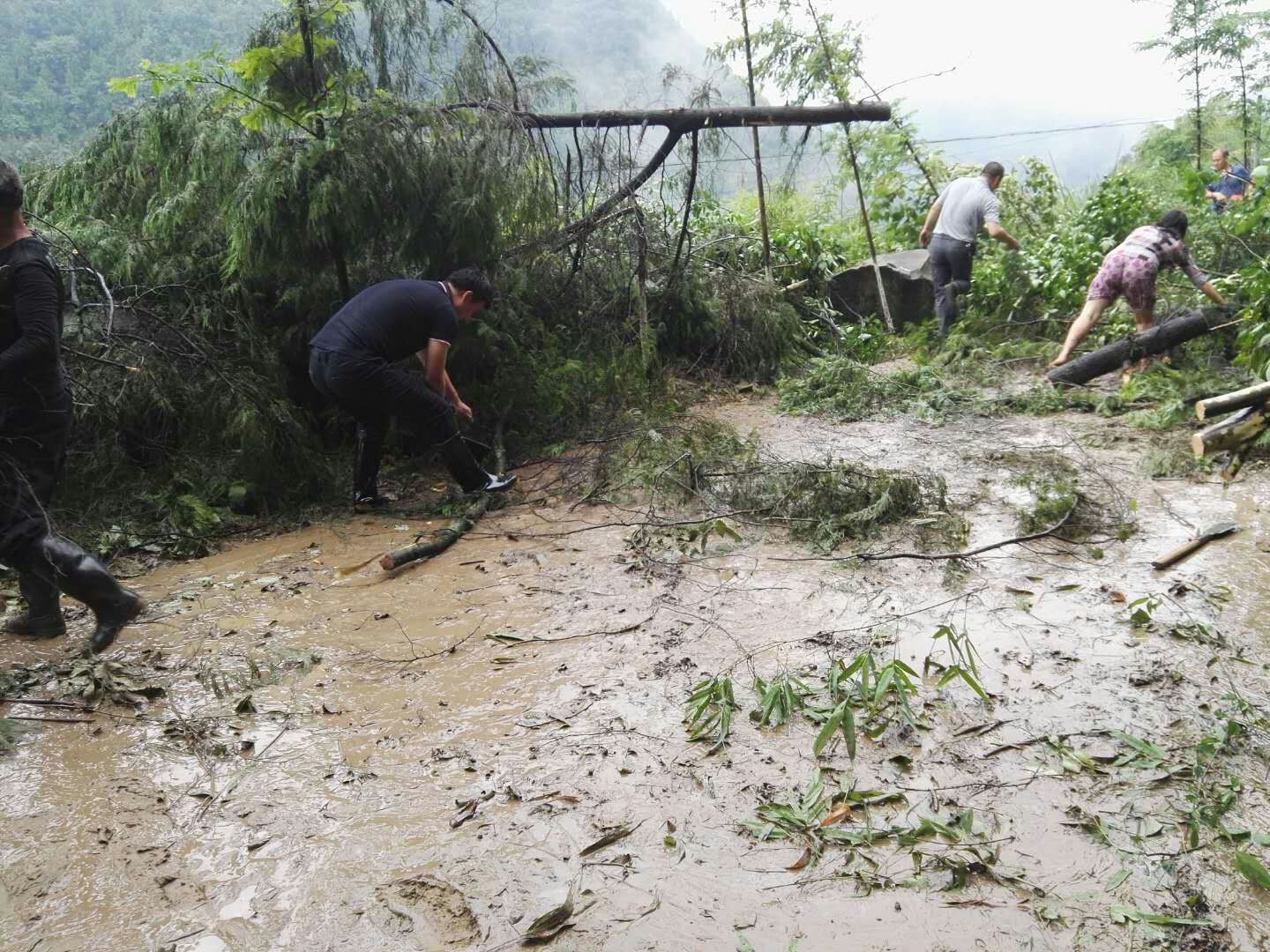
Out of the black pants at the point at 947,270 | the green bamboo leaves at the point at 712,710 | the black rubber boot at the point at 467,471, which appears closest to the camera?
the green bamboo leaves at the point at 712,710

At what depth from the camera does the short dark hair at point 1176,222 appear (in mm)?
6984

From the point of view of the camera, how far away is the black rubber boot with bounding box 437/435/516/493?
17.9 ft

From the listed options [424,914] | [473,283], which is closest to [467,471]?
[473,283]

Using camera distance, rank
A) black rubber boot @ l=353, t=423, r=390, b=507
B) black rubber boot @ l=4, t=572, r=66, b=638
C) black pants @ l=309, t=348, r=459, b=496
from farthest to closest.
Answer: black rubber boot @ l=353, t=423, r=390, b=507, black pants @ l=309, t=348, r=459, b=496, black rubber boot @ l=4, t=572, r=66, b=638

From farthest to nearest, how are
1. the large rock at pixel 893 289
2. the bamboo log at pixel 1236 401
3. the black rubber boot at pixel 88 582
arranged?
1. the large rock at pixel 893 289
2. the bamboo log at pixel 1236 401
3. the black rubber boot at pixel 88 582

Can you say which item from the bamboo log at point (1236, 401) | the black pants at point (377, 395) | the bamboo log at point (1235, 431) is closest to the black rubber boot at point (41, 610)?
the black pants at point (377, 395)

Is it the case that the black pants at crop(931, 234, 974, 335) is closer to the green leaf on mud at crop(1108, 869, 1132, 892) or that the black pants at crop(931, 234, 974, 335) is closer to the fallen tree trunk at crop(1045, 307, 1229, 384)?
the fallen tree trunk at crop(1045, 307, 1229, 384)

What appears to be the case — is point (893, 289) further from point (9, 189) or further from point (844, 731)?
point (9, 189)

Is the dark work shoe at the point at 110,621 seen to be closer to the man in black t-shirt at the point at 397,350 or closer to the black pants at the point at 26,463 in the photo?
the black pants at the point at 26,463

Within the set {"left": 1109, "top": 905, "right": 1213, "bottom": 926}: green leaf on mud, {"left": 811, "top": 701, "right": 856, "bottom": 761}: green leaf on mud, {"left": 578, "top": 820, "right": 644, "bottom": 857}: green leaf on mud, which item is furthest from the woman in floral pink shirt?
{"left": 578, "top": 820, "right": 644, "bottom": 857}: green leaf on mud

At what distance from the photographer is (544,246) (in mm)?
6949

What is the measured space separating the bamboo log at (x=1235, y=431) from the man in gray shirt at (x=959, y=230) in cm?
453

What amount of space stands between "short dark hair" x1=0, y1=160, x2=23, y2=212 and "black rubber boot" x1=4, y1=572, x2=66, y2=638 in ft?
4.91

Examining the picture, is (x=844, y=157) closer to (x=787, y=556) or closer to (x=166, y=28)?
(x=787, y=556)
